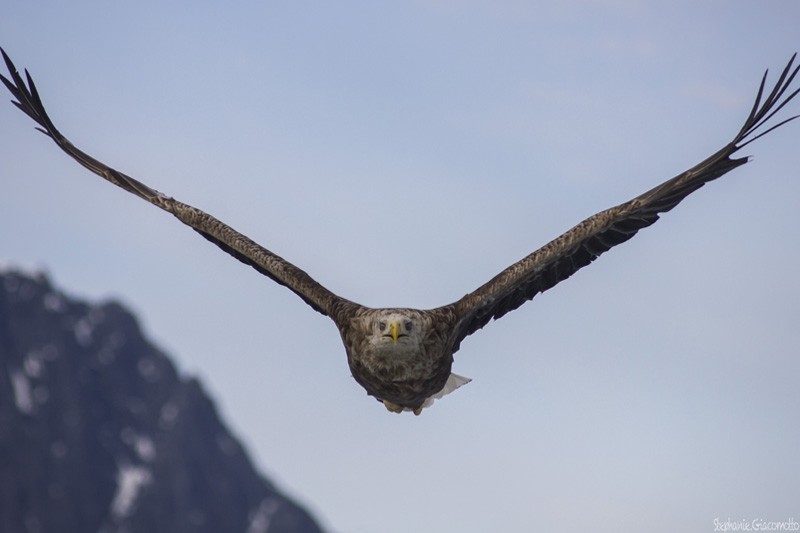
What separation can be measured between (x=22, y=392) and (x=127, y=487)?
1651 cm

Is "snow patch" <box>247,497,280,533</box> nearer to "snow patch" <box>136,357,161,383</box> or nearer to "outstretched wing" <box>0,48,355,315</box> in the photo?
"snow patch" <box>136,357,161,383</box>

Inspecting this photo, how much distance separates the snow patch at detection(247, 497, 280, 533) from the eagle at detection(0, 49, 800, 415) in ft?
488

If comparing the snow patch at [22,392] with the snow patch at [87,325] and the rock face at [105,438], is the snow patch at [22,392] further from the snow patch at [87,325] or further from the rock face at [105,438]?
the snow patch at [87,325]

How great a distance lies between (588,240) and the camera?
16.7 meters

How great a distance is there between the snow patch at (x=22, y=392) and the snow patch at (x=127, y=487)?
12.8 m

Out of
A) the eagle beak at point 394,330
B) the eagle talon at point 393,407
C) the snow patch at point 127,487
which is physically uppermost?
the snow patch at point 127,487

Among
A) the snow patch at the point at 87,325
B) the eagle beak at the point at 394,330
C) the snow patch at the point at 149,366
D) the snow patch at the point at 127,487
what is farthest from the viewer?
the snow patch at the point at 149,366

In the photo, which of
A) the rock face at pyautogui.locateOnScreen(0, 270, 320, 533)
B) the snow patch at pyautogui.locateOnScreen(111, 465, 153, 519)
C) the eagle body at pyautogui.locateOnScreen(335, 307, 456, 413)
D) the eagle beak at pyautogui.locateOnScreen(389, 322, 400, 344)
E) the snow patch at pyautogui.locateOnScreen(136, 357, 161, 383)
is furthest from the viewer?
the snow patch at pyautogui.locateOnScreen(136, 357, 161, 383)

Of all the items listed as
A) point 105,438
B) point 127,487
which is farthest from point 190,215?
point 105,438

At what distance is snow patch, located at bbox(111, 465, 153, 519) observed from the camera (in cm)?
15550

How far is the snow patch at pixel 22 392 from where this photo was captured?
15556 centimetres

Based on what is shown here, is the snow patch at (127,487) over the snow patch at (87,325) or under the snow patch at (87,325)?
under

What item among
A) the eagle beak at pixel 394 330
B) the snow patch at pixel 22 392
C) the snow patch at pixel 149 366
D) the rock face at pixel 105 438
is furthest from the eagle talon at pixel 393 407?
the snow patch at pixel 149 366

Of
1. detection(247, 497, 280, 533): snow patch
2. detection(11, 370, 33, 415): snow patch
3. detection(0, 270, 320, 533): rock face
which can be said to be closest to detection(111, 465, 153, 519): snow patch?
detection(0, 270, 320, 533): rock face
